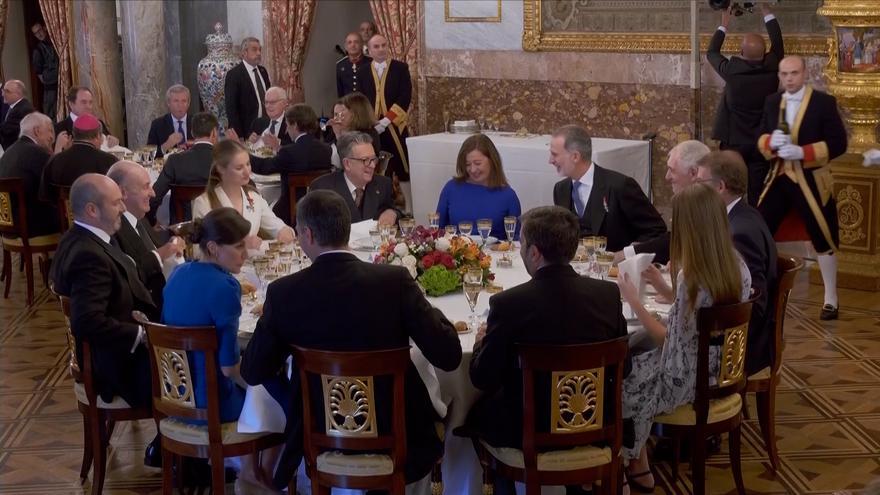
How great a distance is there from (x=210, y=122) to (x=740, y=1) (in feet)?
12.7

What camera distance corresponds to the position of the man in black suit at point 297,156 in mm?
7688

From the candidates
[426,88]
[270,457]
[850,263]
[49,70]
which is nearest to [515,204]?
[270,457]

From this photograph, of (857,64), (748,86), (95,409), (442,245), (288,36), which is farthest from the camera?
(288,36)

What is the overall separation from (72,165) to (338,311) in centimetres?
442

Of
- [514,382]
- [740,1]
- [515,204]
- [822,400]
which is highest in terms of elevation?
[740,1]

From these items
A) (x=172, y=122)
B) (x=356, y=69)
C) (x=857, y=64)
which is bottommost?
(x=172, y=122)

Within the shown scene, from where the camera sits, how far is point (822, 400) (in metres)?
5.90

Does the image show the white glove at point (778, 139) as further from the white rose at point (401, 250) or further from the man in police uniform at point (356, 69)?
the man in police uniform at point (356, 69)

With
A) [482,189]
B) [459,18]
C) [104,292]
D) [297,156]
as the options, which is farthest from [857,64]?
[104,292]

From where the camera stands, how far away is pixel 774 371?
4.86 metres

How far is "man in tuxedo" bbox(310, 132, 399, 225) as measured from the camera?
639cm

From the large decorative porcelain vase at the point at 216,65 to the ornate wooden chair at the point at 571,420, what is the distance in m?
8.66

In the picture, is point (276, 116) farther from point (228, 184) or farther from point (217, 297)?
point (217, 297)

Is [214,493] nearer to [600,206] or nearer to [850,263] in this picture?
[600,206]
